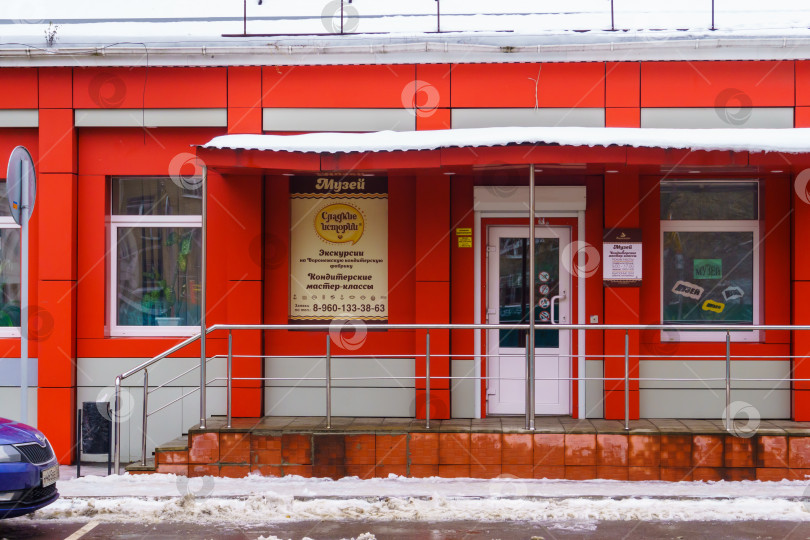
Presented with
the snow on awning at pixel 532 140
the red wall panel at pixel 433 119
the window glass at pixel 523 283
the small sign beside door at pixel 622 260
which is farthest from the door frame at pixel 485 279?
the snow on awning at pixel 532 140

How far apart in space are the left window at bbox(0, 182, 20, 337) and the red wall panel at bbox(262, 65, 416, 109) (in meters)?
3.37

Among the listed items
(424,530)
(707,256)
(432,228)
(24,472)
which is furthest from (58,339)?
(707,256)

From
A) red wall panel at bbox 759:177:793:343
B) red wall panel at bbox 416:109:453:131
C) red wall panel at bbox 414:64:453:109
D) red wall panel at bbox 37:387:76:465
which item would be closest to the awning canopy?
red wall panel at bbox 416:109:453:131

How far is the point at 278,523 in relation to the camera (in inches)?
270

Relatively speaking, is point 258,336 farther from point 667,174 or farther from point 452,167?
point 667,174

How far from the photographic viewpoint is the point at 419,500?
24.0 ft

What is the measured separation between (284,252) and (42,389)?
315 cm

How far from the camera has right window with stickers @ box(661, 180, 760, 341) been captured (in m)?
9.41

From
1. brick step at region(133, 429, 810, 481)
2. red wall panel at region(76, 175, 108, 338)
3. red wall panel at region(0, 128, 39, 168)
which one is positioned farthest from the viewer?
red wall panel at region(0, 128, 39, 168)

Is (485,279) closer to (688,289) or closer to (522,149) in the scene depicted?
(522,149)

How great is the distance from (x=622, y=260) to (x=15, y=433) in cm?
615

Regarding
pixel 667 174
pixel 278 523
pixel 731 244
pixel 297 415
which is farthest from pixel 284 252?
pixel 731 244

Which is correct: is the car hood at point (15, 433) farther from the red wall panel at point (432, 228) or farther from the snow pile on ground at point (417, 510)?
the red wall panel at point (432, 228)

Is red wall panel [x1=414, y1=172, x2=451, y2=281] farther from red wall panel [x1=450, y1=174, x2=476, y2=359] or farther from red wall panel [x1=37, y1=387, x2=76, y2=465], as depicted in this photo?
red wall panel [x1=37, y1=387, x2=76, y2=465]
